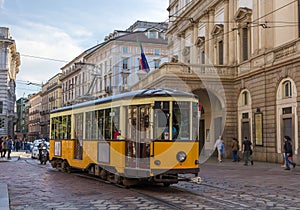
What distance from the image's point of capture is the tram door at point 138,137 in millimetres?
11984

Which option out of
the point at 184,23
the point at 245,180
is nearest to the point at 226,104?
the point at 184,23

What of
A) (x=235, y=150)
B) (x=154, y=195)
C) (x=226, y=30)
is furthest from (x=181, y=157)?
(x=226, y=30)

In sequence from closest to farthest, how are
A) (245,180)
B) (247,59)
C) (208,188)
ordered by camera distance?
(208,188) → (245,180) → (247,59)

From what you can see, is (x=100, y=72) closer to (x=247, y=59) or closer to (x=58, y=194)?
(x=247, y=59)

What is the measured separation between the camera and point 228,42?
1268 inches

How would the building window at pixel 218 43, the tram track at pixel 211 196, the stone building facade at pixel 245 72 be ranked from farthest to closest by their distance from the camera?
the building window at pixel 218 43 → the stone building facade at pixel 245 72 → the tram track at pixel 211 196

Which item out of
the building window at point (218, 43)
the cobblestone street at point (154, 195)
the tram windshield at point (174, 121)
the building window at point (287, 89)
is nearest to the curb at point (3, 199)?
the cobblestone street at point (154, 195)

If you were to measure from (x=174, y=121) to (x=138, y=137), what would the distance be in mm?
1167

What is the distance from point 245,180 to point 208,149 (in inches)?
772

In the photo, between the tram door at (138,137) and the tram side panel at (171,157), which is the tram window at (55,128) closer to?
the tram door at (138,137)

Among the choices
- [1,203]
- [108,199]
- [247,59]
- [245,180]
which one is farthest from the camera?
[247,59]

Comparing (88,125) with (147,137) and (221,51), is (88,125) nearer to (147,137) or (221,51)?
(147,137)

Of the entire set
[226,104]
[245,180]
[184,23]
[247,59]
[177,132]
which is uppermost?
[184,23]

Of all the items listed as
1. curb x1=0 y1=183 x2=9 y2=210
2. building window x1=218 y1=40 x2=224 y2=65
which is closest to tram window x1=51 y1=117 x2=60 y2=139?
curb x1=0 y1=183 x2=9 y2=210
